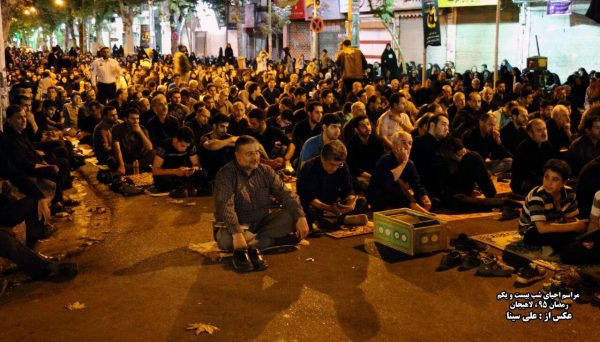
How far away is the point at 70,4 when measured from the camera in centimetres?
5606

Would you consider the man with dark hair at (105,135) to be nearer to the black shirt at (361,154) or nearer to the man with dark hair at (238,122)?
the man with dark hair at (238,122)

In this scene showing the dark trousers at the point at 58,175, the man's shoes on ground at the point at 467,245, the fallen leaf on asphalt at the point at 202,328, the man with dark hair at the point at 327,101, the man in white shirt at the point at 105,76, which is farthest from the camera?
the man in white shirt at the point at 105,76

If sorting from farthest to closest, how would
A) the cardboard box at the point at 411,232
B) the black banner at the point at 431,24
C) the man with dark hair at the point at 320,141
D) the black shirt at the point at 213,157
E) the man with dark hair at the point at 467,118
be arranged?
the black banner at the point at 431,24
the man with dark hair at the point at 467,118
the black shirt at the point at 213,157
the man with dark hair at the point at 320,141
the cardboard box at the point at 411,232

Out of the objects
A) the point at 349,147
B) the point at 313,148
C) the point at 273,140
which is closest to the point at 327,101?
the point at 273,140

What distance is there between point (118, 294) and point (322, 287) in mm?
1820

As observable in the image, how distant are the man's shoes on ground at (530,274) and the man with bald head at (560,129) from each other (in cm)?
518

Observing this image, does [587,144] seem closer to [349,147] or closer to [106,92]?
[349,147]

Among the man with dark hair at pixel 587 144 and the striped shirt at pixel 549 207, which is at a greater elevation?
the man with dark hair at pixel 587 144

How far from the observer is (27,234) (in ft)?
25.8

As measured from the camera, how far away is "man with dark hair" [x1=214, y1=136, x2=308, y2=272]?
7.01 meters

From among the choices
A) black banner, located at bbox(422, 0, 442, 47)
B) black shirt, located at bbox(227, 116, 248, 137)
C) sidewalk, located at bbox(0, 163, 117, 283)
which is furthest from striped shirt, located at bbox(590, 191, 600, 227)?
black banner, located at bbox(422, 0, 442, 47)

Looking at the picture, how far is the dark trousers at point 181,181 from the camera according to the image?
10.8m

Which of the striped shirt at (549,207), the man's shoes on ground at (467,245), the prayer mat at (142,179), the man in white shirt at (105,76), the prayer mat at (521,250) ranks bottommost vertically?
the prayer mat at (521,250)

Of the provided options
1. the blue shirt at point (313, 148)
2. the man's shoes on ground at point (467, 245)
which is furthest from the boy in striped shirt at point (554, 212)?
the blue shirt at point (313, 148)
